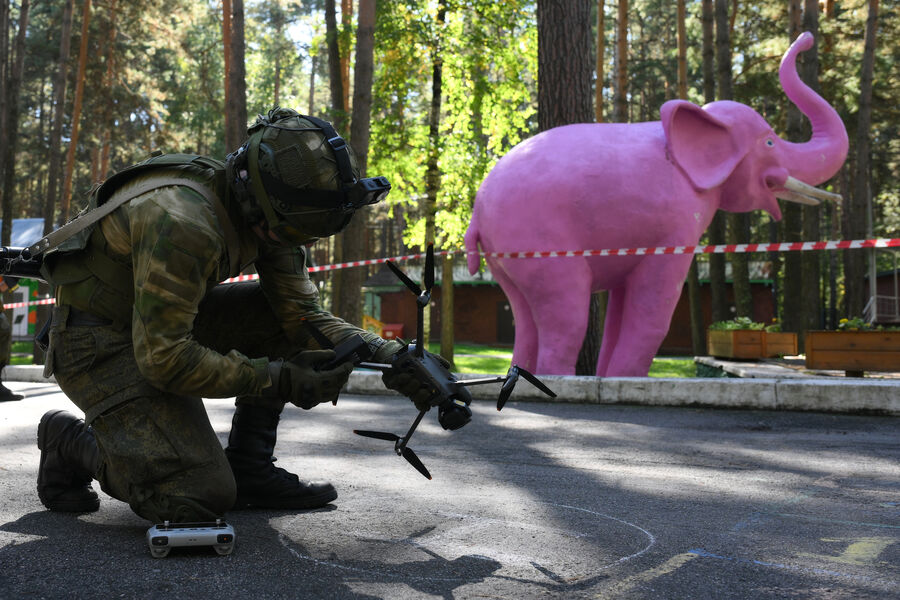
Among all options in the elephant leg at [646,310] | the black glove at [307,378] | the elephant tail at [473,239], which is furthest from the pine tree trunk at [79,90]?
the black glove at [307,378]

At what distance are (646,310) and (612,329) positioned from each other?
0.88 meters

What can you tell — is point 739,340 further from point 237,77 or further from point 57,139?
point 57,139

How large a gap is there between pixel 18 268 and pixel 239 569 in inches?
59.5

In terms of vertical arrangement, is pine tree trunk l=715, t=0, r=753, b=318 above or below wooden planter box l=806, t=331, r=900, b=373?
above

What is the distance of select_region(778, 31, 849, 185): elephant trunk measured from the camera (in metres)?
8.73

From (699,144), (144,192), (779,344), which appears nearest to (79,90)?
(779,344)

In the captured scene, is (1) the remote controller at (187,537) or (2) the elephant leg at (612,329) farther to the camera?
(2) the elephant leg at (612,329)

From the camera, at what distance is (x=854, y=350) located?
837 cm

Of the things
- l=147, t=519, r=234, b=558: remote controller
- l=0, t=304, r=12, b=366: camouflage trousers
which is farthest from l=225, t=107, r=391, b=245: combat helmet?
l=0, t=304, r=12, b=366: camouflage trousers

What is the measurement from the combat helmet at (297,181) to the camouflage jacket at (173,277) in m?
0.15

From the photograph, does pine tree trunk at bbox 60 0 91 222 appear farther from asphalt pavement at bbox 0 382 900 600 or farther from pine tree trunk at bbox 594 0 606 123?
asphalt pavement at bbox 0 382 900 600

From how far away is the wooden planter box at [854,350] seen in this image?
8.19 meters

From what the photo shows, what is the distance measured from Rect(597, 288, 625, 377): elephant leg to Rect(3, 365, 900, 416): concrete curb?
1336mm

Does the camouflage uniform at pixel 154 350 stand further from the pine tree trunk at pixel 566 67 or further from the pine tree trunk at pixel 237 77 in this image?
the pine tree trunk at pixel 237 77
